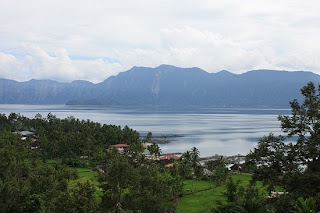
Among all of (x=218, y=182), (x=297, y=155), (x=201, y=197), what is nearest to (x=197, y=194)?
(x=201, y=197)

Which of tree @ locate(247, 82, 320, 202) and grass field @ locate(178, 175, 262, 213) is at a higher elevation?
tree @ locate(247, 82, 320, 202)

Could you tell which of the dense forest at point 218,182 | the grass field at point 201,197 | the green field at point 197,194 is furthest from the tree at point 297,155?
the green field at point 197,194

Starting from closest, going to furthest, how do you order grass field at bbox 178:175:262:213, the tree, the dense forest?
1. the dense forest
2. the tree
3. grass field at bbox 178:175:262:213

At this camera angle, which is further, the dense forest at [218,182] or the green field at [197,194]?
the green field at [197,194]

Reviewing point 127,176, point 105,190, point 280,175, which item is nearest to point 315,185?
point 280,175

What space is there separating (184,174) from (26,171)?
26.1 m

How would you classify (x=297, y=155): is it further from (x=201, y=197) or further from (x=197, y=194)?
(x=197, y=194)

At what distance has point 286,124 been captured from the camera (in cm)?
1802

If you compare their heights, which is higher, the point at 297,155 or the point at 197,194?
the point at 297,155

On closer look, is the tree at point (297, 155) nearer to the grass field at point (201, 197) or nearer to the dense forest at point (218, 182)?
the dense forest at point (218, 182)

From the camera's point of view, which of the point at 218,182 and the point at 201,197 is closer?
→ the point at 201,197

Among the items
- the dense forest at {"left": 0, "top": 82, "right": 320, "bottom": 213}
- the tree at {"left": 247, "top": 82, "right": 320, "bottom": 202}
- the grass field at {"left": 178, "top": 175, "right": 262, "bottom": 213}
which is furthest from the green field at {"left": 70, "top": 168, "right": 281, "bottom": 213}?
the tree at {"left": 247, "top": 82, "right": 320, "bottom": 202}

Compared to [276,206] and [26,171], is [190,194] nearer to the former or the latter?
[26,171]

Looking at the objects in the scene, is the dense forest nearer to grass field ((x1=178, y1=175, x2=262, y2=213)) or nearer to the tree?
the tree
